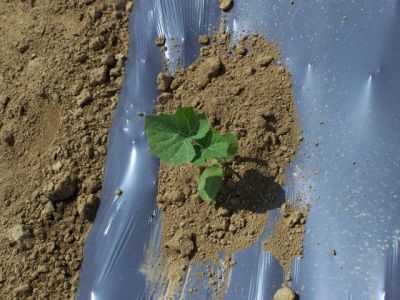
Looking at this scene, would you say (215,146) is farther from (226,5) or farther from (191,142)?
(226,5)

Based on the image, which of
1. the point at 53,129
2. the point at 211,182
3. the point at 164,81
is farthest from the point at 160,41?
the point at 211,182

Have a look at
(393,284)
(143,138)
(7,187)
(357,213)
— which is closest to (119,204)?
(143,138)

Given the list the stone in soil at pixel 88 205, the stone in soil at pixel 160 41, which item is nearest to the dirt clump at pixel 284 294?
the stone in soil at pixel 88 205

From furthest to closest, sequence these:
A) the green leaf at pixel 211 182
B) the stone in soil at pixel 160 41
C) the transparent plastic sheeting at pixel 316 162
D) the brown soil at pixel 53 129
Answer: the stone in soil at pixel 160 41 < the brown soil at pixel 53 129 < the green leaf at pixel 211 182 < the transparent plastic sheeting at pixel 316 162

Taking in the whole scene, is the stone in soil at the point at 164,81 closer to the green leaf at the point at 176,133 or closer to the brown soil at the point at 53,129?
the brown soil at the point at 53,129

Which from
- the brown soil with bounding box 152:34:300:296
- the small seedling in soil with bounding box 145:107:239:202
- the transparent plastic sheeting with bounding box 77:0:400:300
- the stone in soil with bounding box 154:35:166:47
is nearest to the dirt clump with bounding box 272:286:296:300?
the transparent plastic sheeting with bounding box 77:0:400:300

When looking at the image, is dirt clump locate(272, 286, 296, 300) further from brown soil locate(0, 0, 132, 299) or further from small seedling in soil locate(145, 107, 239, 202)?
brown soil locate(0, 0, 132, 299)
